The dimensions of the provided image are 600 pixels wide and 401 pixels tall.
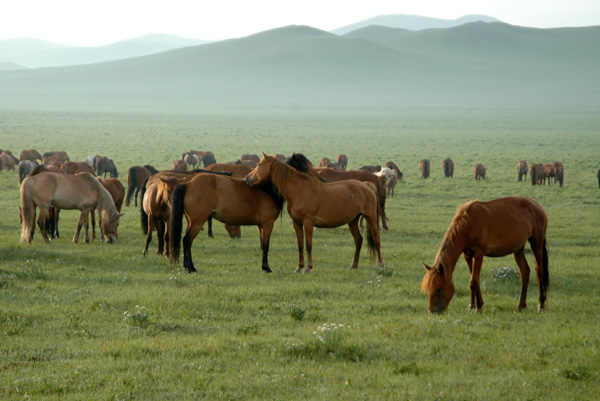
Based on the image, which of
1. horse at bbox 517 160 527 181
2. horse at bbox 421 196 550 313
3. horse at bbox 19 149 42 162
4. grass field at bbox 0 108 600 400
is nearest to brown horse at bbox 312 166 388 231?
grass field at bbox 0 108 600 400

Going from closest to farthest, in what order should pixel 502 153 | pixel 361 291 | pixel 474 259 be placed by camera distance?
pixel 474 259, pixel 361 291, pixel 502 153

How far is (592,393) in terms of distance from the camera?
602 centimetres

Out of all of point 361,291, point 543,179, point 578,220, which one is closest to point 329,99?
point 543,179

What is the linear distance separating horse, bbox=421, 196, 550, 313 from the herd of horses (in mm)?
12

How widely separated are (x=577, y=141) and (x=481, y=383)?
66864mm

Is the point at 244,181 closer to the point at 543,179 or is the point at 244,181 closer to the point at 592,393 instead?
the point at 592,393

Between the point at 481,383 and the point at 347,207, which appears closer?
the point at 481,383

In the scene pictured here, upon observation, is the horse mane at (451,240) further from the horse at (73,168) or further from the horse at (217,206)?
the horse at (73,168)

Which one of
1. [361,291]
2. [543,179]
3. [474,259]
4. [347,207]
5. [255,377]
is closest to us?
[255,377]

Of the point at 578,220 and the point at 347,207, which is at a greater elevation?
the point at 347,207

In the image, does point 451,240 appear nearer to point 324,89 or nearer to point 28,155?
point 28,155

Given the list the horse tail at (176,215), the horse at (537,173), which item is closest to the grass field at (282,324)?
the horse tail at (176,215)

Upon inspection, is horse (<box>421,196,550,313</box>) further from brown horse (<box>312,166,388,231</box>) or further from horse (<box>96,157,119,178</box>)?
horse (<box>96,157,119,178</box>)

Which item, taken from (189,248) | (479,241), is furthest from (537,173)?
(479,241)
